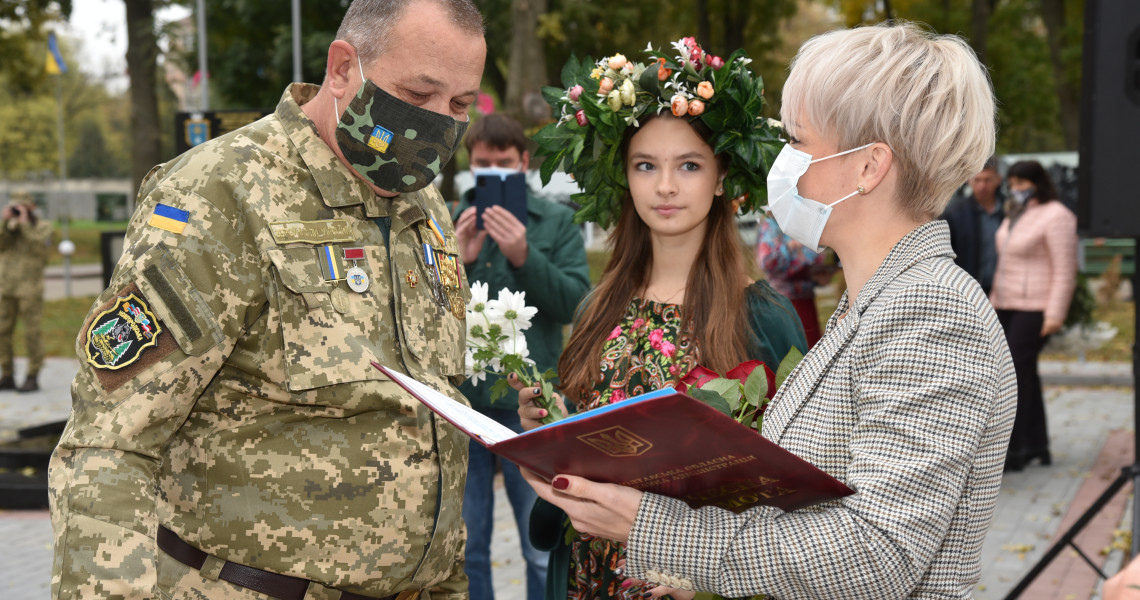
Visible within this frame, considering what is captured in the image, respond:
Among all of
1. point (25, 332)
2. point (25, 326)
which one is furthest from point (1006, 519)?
point (25, 332)

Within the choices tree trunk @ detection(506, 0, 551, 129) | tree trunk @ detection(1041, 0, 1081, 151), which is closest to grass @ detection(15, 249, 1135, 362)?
tree trunk @ detection(506, 0, 551, 129)

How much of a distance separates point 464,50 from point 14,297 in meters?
10.6

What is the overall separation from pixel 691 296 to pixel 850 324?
120 centimetres

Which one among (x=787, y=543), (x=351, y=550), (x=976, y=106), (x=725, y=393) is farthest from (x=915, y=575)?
(x=351, y=550)

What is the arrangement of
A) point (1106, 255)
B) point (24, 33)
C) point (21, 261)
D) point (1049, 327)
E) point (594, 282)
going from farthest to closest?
point (1106, 255), point (24, 33), point (594, 282), point (21, 261), point (1049, 327)

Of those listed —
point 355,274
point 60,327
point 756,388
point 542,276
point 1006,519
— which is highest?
point 355,274

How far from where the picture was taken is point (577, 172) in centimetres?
317

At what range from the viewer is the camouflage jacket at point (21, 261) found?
36.0 feet

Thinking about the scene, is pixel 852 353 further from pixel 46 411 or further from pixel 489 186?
pixel 46 411

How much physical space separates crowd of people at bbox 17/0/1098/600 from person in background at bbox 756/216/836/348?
11.7ft

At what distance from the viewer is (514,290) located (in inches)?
175

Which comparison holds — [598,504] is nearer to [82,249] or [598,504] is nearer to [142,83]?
[142,83]

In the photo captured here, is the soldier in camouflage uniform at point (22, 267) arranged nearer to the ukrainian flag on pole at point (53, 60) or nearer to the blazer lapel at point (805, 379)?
the blazer lapel at point (805, 379)

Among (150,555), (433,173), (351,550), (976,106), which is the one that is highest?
(976,106)
